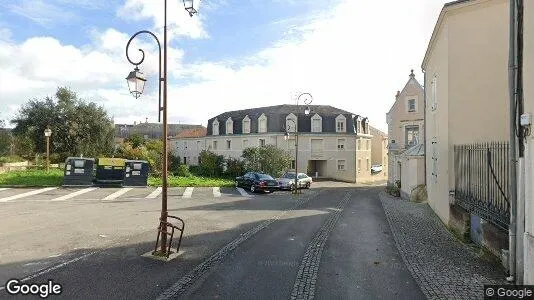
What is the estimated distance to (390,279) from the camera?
7039 mm

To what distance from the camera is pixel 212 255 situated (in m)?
8.63

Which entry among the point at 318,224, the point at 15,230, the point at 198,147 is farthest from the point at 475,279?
the point at 198,147

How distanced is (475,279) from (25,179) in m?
26.8

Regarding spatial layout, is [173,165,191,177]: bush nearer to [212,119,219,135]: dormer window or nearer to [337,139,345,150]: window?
[212,119,219,135]: dormer window

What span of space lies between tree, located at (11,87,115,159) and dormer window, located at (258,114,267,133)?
17.1 metres

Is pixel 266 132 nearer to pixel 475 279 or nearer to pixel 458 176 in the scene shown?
pixel 458 176

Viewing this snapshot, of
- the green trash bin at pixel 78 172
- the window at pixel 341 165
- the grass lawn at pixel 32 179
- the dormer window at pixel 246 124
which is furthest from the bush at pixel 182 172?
the window at pixel 341 165

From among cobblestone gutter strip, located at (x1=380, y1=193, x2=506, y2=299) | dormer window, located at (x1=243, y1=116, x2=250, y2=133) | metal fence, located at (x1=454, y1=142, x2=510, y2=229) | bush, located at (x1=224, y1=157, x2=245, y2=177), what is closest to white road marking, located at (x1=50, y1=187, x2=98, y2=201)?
bush, located at (x1=224, y1=157, x2=245, y2=177)

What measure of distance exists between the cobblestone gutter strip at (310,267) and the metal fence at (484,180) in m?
3.95

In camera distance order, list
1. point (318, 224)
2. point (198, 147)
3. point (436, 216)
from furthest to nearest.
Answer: point (198, 147)
point (436, 216)
point (318, 224)

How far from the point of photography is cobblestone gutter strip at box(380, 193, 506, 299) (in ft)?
21.2

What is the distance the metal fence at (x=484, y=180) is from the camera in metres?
8.20

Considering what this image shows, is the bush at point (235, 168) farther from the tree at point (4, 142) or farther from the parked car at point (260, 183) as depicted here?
the tree at point (4, 142)

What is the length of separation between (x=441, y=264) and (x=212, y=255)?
5060mm
